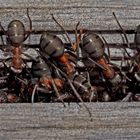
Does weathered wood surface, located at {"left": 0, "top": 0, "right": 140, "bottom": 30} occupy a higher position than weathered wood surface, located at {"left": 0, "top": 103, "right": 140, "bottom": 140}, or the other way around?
weathered wood surface, located at {"left": 0, "top": 0, "right": 140, "bottom": 30}

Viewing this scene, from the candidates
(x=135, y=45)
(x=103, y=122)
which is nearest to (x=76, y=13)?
(x=135, y=45)

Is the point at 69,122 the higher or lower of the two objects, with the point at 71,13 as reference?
lower

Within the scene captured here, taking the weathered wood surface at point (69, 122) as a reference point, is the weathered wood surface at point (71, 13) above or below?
above

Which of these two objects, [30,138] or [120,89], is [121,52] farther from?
[30,138]

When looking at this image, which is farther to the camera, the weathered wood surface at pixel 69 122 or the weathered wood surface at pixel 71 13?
the weathered wood surface at pixel 71 13

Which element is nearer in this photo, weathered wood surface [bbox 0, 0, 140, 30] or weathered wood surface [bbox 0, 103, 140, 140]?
weathered wood surface [bbox 0, 103, 140, 140]

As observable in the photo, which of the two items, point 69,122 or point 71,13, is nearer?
point 69,122
